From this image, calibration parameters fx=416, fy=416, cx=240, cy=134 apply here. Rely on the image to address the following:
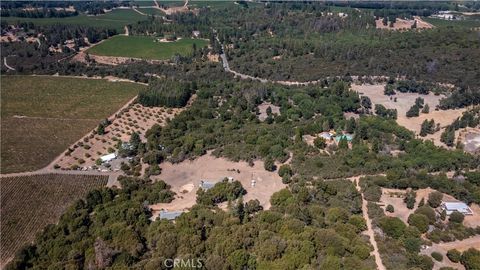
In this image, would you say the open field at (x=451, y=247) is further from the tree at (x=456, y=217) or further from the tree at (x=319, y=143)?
the tree at (x=319, y=143)

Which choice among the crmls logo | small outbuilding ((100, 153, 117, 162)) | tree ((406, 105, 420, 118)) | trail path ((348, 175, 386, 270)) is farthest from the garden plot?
tree ((406, 105, 420, 118))

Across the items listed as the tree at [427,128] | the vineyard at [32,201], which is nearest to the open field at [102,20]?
the vineyard at [32,201]

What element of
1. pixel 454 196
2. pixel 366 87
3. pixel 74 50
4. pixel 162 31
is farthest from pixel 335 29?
pixel 454 196

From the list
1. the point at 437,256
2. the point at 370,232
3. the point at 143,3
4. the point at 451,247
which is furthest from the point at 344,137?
the point at 143,3

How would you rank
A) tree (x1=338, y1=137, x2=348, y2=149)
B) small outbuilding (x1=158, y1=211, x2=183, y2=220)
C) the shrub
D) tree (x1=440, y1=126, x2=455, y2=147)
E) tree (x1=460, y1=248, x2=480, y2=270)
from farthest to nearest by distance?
tree (x1=440, y1=126, x2=455, y2=147), tree (x1=338, y1=137, x2=348, y2=149), small outbuilding (x1=158, y1=211, x2=183, y2=220), the shrub, tree (x1=460, y1=248, x2=480, y2=270)

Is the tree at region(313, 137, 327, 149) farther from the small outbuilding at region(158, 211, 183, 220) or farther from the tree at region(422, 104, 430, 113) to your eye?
the tree at region(422, 104, 430, 113)
